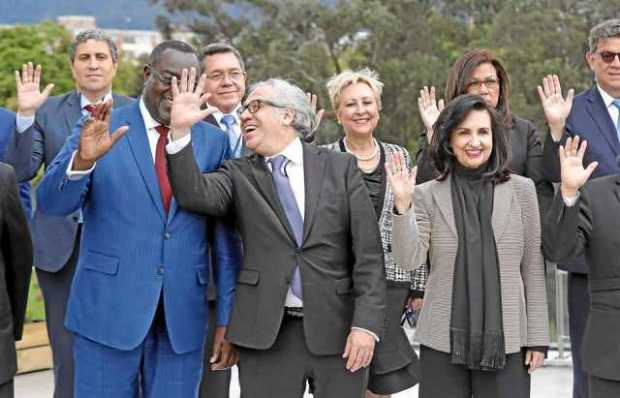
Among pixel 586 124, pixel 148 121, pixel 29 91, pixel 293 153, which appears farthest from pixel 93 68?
pixel 586 124

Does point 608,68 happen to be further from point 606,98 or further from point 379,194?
point 379,194

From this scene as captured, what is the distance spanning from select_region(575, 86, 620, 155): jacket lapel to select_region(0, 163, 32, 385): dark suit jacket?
2.31m

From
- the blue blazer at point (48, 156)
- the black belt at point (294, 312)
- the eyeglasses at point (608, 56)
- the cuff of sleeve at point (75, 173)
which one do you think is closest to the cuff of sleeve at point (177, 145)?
the cuff of sleeve at point (75, 173)

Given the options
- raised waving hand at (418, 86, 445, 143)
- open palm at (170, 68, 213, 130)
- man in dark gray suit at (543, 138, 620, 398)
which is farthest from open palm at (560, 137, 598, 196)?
open palm at (170, 68, 213, 130)

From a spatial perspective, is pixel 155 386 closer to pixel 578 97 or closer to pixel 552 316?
pixel 578 97

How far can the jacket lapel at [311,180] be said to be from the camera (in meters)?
3.70

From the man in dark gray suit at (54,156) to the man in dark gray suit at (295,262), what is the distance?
1.04 meters

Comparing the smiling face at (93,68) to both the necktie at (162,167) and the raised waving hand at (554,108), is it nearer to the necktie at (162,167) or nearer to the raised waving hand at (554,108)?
the necktie at (162,167)

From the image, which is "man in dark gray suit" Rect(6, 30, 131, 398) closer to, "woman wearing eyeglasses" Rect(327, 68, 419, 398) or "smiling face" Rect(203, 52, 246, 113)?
"smiling face" Rect(203, 52, 246, 113)

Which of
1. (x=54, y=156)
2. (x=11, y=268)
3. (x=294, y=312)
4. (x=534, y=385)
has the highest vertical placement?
(x=54, y=156)

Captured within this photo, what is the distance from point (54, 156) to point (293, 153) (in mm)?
1298

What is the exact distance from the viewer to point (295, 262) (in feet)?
12.1

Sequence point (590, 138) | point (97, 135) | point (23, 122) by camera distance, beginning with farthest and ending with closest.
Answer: point (590, 138) → point (23, 122) → point (97, 135)

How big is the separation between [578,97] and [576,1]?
19297 mm
